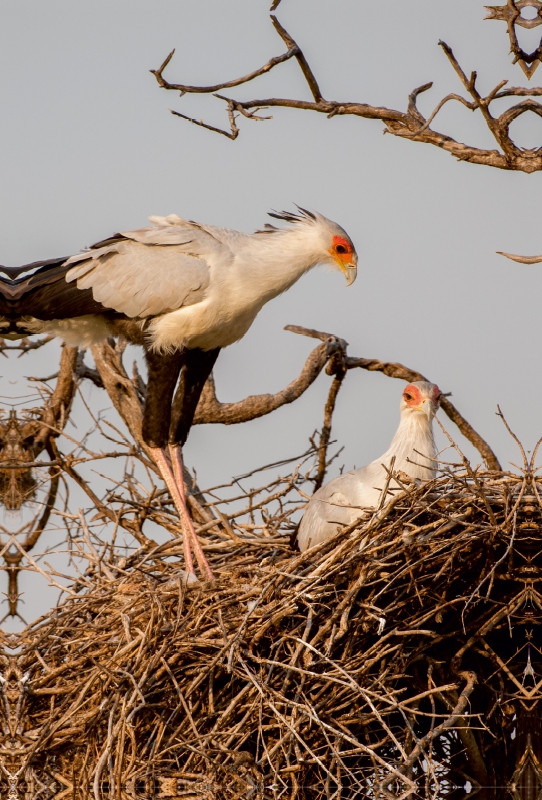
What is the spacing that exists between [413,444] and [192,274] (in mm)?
1506

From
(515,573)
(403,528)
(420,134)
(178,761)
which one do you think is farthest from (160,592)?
(420,134)

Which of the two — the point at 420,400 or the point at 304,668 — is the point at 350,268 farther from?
the point at 304,668

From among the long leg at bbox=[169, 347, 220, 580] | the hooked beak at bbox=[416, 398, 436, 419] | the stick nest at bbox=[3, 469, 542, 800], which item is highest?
the long leg at bbox=[169, 347, 220, 580]

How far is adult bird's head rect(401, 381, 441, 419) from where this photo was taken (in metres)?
5.85

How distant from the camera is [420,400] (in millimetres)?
5875

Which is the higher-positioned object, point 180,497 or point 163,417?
point 163,417

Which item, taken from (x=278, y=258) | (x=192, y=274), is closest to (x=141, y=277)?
(x=192, y=274)

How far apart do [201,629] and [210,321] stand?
172cm

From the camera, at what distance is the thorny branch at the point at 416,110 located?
5.57 meters

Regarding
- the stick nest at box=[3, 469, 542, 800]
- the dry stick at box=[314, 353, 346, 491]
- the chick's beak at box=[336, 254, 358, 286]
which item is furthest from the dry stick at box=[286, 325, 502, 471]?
the stick nest at box=[3, 469, 542, 800]

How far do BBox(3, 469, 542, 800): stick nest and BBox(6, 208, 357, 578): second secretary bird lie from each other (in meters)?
0.83

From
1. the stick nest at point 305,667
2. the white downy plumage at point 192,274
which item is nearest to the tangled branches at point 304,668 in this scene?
the stick nest at point 305,667

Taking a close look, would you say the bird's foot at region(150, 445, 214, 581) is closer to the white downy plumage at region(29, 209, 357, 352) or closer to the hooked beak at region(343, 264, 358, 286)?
the white downy plumage at region(29, 209, 357, 352)

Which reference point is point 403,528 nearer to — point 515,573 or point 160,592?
point 515,573
